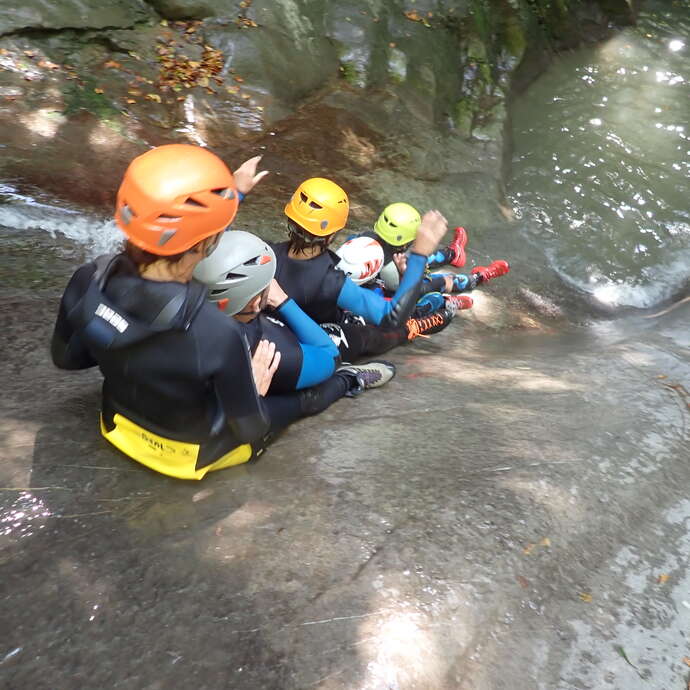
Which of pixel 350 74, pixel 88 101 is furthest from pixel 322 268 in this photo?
pixel 350 74

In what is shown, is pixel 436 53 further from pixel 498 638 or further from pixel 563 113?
pixel 498 638

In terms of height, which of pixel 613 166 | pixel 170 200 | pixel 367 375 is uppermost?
pixel 170 200

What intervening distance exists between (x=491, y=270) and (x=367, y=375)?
3546 millimetres

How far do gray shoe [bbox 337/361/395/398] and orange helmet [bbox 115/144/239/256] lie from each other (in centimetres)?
207

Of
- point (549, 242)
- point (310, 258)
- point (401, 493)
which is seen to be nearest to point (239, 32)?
point (549, 242)

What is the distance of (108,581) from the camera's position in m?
2.42

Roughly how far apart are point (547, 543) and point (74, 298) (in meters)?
2.45

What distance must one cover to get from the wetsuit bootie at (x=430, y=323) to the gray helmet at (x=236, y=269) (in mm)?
2757

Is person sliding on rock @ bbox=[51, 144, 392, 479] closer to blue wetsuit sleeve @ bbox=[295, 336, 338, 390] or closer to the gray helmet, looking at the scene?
the gray helmet

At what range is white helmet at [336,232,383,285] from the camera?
5266 mm

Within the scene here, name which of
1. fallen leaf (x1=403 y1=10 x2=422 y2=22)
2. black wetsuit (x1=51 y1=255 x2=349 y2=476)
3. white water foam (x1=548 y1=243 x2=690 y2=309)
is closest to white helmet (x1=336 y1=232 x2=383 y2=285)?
black wetsuit (x1=51 y1=255 x2=349 y2=476)

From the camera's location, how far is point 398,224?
5719 mm

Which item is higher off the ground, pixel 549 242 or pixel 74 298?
pixel 74 298

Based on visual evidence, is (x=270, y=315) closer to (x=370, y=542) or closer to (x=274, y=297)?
(x=274, y=297)
